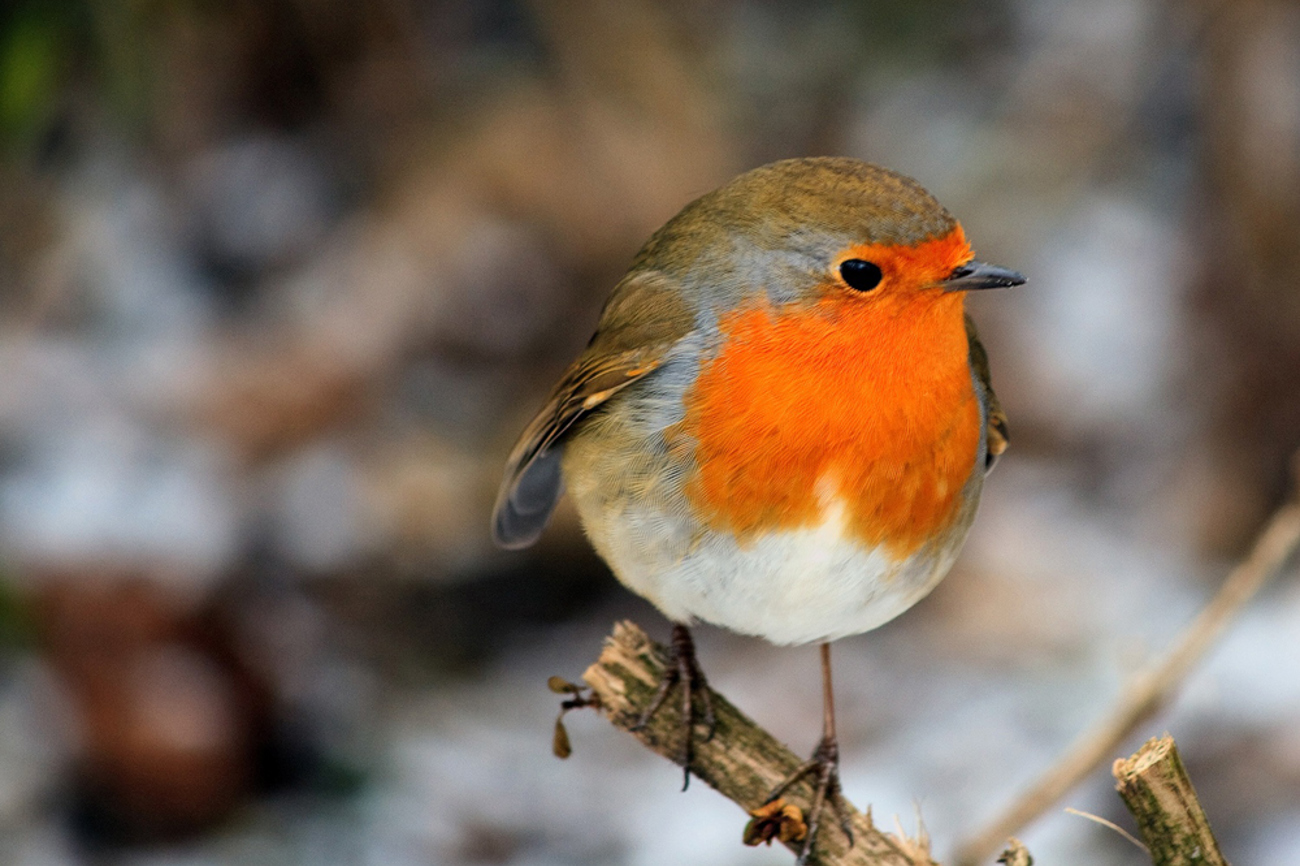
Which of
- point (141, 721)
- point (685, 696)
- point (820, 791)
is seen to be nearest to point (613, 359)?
Answer: point (685, 696)

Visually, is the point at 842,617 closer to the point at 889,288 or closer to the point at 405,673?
the point at 889,288

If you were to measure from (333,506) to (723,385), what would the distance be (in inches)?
90.8

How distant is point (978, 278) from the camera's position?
1.86 metres

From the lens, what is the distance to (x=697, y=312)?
6.70ft

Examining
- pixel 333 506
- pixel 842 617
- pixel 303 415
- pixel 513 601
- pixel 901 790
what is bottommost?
pixel 842 617

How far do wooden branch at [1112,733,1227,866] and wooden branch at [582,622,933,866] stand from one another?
415 millimetres

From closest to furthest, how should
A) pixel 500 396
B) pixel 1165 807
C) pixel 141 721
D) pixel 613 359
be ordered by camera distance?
pixel 1165 807
pixel 613 359
pixel 141 721
pixel 500 396

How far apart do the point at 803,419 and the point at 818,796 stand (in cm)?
54

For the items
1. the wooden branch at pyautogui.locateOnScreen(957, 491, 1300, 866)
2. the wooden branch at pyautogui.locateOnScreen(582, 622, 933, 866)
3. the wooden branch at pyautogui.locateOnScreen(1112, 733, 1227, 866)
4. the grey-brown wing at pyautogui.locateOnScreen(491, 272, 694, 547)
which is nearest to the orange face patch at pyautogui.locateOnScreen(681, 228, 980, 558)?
the grey-brown wing at pyautogui.locateOnScreen(491, 272, 694, 547)

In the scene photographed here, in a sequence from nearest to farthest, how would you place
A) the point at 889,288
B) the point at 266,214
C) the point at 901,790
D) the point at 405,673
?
the point at 889,288, the point at 901,790, the point at 405,673, the point at 266,214

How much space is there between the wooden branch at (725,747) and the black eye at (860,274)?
1.97 ft

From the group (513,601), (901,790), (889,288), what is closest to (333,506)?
(513,601)

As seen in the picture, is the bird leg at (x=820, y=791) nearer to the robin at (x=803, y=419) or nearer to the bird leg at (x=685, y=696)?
the robin at (x=803, y=419)

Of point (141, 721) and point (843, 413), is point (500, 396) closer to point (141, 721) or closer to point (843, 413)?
point (141, 721)
